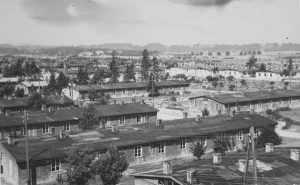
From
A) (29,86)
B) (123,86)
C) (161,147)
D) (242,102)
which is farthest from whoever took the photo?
(29,86)

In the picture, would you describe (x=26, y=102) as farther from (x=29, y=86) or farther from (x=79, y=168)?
(x=79, y=168)

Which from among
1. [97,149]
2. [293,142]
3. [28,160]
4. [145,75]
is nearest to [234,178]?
[97,149]

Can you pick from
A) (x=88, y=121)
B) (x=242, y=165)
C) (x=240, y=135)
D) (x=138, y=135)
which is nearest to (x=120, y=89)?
(x=88, y=121)

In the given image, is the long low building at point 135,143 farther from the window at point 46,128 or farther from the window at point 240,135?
the window at point 46,128

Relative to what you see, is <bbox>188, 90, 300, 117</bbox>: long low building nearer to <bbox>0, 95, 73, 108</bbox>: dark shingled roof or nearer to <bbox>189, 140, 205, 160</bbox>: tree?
<bbox>0, 95, 73, 108</bbox>: dark shingled roof

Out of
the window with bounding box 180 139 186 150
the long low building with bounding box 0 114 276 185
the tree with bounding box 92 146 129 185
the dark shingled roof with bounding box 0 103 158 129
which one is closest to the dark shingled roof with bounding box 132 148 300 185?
the tree with bounding box 92 146 129 185

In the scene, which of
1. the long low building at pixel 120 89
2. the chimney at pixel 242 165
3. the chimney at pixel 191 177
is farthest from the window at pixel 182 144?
the long low building at pixel 120 89

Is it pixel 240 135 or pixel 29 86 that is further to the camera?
pixel 29 86
